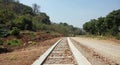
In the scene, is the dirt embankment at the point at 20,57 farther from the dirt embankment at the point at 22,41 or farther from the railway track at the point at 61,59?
the dirt embankment at the point at 22,41

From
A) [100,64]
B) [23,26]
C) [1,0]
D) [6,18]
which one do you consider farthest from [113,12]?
[100,64]

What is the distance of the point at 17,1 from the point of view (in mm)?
162875

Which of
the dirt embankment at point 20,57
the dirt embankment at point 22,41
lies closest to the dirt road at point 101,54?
the dirt embankment at point 20,57

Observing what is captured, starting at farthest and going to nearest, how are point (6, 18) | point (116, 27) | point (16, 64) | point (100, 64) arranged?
point (116, 27)
point (6, 18)
point (100, 64)
point (16, 64)

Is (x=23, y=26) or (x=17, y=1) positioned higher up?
(x=17, y=1)

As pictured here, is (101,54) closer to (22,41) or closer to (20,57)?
(20,57)

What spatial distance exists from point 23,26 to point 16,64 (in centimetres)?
6122

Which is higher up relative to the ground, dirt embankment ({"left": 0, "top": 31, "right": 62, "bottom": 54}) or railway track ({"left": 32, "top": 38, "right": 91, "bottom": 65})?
dirt embankment ({"left": 0, "top": 31, "right": 62, "bottom": 54})

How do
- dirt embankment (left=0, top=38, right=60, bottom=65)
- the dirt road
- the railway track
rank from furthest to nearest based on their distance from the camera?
the dirt road → the railway track → dirt embankment (left=0, top=38, right=60, bottom=65)

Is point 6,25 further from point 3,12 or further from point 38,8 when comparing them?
point 38,8

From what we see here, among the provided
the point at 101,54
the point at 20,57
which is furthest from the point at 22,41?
the point at 20,57

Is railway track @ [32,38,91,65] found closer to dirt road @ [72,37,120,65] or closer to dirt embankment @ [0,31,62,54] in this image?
dirt road @ [72,37,120,65]

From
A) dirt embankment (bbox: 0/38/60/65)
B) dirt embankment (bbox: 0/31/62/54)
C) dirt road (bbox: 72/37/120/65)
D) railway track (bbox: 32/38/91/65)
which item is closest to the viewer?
dirt embankment (bbox: 0/38/60/65)

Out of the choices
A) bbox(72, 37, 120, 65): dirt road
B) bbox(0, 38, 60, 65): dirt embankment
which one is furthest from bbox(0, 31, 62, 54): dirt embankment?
bbox(72, 37, 120, 65): dirt road
